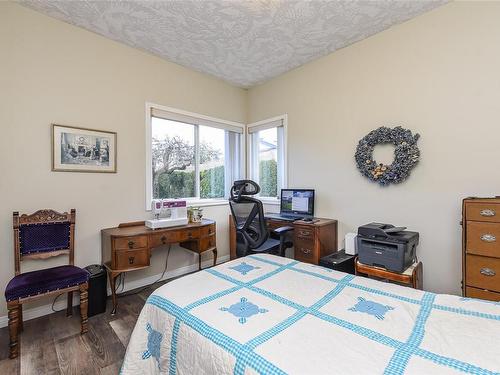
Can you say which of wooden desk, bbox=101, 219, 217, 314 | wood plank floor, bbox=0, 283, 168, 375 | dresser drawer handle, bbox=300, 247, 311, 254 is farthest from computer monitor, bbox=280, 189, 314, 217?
wood plank floor, bbox=0, 283, 168, 375

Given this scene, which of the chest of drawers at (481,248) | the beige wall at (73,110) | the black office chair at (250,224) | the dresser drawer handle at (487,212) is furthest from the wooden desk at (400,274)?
the beige wall at (73,110)

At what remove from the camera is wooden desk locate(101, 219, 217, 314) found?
7.87 feet

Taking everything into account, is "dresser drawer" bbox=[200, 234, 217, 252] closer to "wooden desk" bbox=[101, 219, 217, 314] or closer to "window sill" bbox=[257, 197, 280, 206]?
"wooden desk" bbox=[101, 219, 217, 314]

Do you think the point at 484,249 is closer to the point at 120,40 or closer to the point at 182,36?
the point at 182,36

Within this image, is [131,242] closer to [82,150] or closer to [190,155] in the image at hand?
[82,150]

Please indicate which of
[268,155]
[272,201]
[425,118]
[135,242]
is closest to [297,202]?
[272,201]

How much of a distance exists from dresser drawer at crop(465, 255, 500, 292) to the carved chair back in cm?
338

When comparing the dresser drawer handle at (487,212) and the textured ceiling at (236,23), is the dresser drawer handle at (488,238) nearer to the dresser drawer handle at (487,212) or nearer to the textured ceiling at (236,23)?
the dresser drawer handle at (487,212)

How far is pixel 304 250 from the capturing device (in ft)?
9.36

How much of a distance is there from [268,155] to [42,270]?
3.05 meters

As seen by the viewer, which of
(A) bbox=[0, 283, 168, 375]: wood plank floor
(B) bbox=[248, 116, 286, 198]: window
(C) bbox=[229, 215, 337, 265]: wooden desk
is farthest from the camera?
(B) bbox=[248, 116, 286, 198]: window

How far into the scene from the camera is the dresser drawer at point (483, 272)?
1.78 meters

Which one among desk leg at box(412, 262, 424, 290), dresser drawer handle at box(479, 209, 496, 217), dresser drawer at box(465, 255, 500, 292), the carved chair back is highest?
dresser drawer handle at box(479, 209, 496, 217)

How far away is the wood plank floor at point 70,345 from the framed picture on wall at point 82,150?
1417 mm
